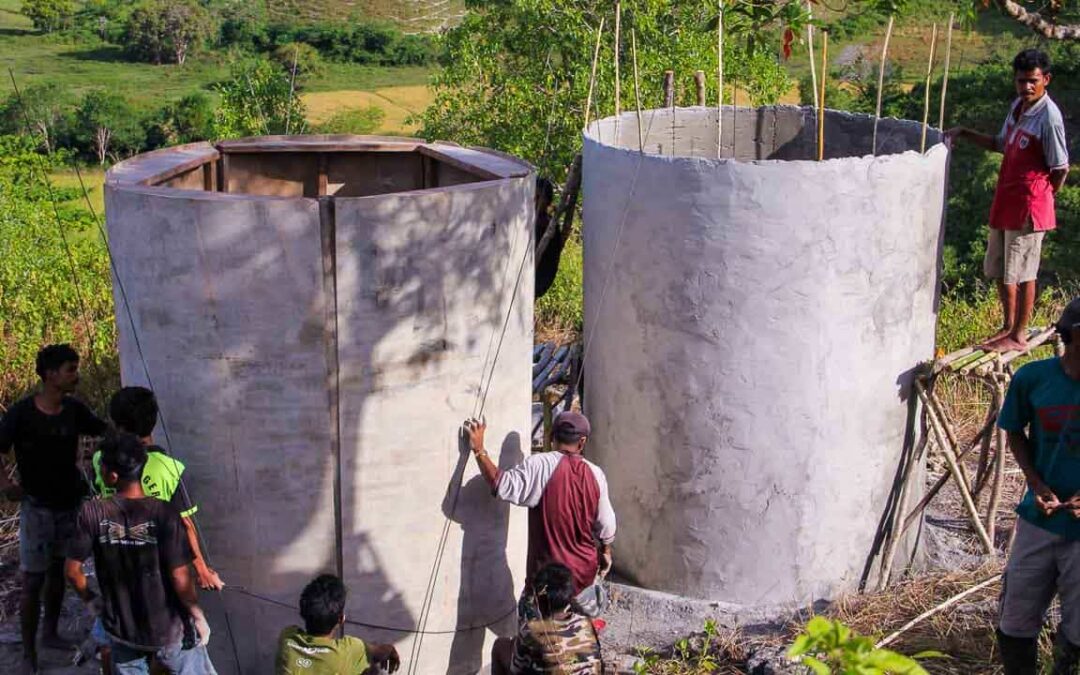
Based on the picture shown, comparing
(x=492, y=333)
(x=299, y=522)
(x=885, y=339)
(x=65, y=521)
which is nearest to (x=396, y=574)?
(x=299, y=522)

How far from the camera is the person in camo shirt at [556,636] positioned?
4184mm

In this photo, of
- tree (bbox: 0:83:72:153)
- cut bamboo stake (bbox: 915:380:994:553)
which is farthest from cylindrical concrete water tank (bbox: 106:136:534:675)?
tree (bbox: 0:83:72:153)

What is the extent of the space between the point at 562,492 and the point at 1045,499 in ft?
5.98

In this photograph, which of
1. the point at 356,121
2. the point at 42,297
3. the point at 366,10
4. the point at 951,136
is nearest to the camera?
the point at 951,136

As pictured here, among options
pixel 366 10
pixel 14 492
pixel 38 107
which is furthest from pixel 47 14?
pixel 14 492

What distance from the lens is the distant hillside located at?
53094 millimetres

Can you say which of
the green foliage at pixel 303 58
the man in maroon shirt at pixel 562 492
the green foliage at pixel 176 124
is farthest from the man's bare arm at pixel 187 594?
the green foliage at pixel 303 58

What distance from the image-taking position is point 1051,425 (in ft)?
13.4

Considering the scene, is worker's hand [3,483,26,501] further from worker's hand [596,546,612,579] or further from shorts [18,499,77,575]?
worker's hand [596,546,612,579]

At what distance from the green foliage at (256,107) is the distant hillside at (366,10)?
35.8 metres

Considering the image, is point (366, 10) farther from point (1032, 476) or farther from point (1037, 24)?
point (1032, 476)

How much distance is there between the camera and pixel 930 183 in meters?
5.50

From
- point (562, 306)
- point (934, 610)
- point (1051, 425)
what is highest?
point (1051, 425)

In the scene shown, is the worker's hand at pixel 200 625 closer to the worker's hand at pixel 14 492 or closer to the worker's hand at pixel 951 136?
the worker's hand at pixel 14 492
